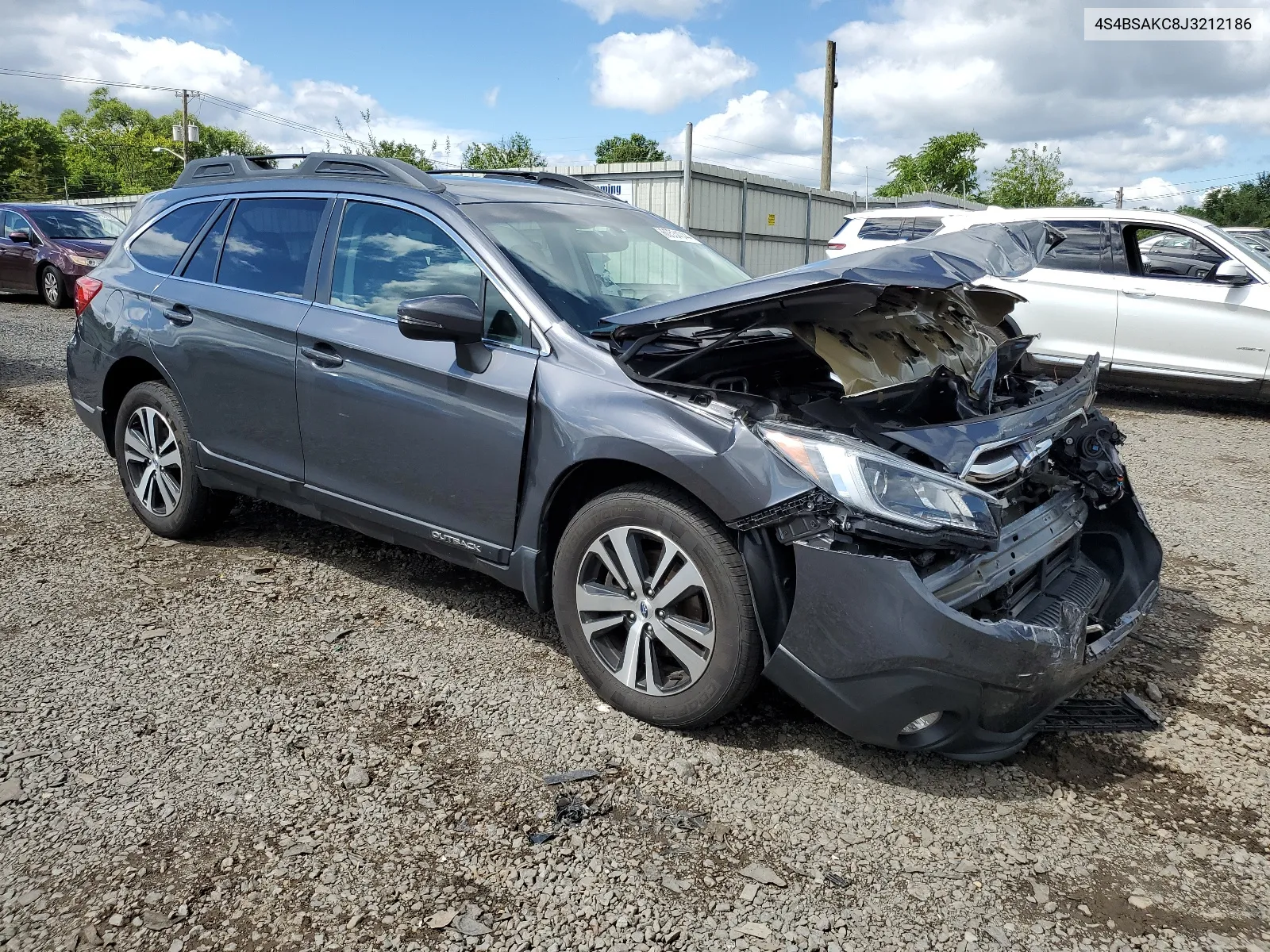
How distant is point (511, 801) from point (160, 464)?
301 cm

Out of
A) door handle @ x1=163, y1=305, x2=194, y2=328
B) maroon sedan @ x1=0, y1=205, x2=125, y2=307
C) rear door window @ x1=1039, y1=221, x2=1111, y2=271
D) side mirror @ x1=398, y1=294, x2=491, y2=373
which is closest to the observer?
side mirror @ x1=398, y1=294, x2=491, y2=373

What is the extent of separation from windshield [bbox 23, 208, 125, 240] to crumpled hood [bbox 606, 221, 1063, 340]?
1509 cm

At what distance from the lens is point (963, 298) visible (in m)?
3.80

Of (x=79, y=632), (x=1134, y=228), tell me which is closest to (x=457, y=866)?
(x=79, y=632)

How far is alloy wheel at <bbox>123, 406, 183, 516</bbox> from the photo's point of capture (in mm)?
4773

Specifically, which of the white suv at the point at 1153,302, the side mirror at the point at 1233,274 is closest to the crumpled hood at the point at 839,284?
the white suv at the point at 1153,302

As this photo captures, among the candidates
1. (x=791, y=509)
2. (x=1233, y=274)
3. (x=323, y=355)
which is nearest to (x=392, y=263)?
(x=323, y=355)

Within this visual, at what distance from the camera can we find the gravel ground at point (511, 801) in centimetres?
238

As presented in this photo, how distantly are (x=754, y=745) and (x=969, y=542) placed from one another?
1.00 metres

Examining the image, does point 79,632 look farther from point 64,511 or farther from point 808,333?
point 808,333

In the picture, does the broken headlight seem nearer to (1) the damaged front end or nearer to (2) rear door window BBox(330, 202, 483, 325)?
(1) the damaged front end

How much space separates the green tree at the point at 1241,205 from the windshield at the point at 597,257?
201ft

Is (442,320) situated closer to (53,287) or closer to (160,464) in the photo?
(160,464)

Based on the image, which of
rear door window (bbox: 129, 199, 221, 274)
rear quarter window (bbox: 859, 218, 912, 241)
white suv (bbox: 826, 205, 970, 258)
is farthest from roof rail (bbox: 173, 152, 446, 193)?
rear quarter window (bbox: 859, 218, 912, 241)
